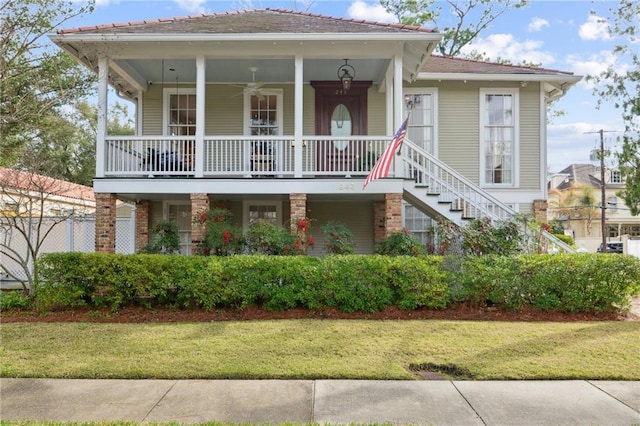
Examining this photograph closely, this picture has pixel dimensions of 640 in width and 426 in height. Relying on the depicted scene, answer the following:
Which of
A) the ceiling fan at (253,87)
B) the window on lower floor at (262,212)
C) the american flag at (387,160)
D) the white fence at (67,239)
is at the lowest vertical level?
the white fence at (67,239)

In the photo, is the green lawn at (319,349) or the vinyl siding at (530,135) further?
the vinyl siding at (530,135)

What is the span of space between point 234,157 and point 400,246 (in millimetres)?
4244

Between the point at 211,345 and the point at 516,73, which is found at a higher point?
the point at 516,73

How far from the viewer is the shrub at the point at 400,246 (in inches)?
364

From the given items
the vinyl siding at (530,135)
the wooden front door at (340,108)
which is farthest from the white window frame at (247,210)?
the vinyl siding at (530,135)

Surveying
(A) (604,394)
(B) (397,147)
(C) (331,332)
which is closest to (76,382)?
(C) (331,332)

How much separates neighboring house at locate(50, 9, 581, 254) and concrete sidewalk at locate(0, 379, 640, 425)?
5333 mm

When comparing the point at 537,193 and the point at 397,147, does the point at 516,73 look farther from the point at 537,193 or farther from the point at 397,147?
the point at 397,147

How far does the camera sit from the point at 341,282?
812cm

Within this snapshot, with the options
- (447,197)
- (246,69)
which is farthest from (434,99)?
(246,69)

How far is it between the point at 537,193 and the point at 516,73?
10.5 ft

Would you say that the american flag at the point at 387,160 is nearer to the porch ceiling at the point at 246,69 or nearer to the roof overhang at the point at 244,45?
the roof overhang at the point at 244,45

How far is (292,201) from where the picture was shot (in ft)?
33.1

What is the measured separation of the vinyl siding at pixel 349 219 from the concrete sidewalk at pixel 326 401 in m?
7.94
